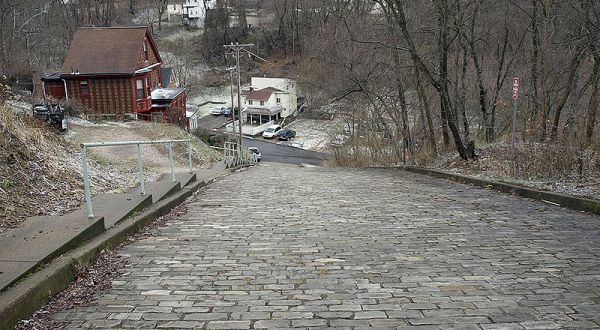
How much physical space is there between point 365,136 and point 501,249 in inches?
Result: 1046

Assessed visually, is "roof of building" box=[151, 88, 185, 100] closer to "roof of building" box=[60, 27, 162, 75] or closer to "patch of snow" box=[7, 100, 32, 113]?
"roof of building" box=[60, 27, 162, 75]

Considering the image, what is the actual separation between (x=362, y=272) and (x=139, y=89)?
34.4 metres

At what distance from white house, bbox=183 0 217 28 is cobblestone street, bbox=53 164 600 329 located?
330 feet

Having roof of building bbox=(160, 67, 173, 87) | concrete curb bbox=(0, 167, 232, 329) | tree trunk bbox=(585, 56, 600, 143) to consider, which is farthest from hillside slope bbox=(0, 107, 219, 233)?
roof of building bbox=(160, 67, 173, 87)

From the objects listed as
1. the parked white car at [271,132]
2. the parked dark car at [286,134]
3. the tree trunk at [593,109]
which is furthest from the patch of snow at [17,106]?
the parked white car at [271,132]

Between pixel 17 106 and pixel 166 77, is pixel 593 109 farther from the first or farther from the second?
pixel 166 77

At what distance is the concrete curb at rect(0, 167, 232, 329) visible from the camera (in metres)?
3.62

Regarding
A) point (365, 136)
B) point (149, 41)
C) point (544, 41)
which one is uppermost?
point (149, 41)

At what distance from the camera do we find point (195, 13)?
10212 cm

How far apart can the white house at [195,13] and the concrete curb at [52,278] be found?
101512 millimetres

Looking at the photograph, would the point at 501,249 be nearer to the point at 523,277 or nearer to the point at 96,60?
the point at 523,277

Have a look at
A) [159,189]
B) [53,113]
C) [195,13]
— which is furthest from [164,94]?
[195,13]

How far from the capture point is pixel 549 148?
11.1m

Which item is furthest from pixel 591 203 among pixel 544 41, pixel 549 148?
pixel 544 41
